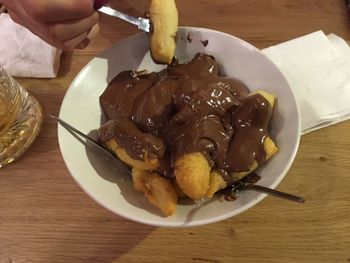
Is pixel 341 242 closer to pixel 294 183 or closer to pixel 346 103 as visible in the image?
pixel 294 183

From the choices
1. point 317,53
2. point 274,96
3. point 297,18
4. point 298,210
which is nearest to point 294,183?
point 298,210

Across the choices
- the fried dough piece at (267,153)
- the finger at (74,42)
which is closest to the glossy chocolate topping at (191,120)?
the fried dough piece at (267,153)

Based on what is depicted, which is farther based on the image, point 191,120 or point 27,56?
point 27,56

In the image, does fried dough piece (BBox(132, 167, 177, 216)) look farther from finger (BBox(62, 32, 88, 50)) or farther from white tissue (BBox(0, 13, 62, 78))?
white tissue (BBox(0, 13, 62, 78))

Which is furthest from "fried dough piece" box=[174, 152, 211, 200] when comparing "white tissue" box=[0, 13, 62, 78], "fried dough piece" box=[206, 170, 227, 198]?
"white tissue" box=[0, 13, 62, 78]

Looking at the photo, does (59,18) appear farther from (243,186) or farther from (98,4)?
(243,186)

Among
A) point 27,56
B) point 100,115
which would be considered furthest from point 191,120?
point 27,56

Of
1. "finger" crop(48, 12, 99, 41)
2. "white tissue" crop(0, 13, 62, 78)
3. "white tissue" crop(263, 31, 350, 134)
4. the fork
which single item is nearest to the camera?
the fork
